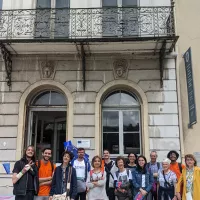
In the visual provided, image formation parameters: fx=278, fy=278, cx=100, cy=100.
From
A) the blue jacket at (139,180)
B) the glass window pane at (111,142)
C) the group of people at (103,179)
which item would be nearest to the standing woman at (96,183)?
the group of people at (103,179)

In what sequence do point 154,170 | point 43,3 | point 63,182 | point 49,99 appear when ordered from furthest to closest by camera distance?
1. point 43,3
2. point 49,99
3. point 154,170
4. point 63,182

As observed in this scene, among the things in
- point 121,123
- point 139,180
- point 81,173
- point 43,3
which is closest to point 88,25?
point 43,3

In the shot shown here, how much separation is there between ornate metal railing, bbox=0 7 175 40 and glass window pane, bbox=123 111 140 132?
279cm

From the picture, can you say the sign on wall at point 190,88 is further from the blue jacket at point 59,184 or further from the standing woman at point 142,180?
the blue jacket at point 59,184

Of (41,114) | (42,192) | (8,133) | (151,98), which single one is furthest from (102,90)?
(42,192)

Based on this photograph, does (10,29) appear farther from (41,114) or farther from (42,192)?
(42,192)

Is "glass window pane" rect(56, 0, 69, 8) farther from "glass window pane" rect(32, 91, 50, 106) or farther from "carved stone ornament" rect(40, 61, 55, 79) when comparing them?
"glass window pane" rect(32, 91, 50, 106)

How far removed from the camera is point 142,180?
6.10 m

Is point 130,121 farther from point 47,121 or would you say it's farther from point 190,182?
point 190,182

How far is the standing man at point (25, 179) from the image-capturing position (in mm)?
5379

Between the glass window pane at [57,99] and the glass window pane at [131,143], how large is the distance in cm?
260

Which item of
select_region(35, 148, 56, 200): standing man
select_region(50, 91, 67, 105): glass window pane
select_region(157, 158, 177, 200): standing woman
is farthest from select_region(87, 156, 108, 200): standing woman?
select_region(50, 91, 67, 105): glass window pane

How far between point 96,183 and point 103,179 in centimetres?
19

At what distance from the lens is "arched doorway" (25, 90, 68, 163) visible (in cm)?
1016
